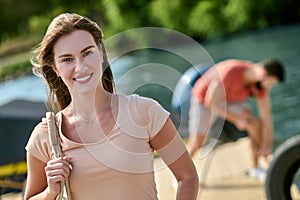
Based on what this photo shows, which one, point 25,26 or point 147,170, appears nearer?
point 147,170

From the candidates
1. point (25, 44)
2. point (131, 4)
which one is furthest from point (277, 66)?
point (25, 44)

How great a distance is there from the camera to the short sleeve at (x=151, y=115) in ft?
7.11

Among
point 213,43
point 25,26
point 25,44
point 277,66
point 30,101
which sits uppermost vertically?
point 25,26

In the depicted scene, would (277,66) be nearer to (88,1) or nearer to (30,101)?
(30,101)

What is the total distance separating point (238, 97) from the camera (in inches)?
263

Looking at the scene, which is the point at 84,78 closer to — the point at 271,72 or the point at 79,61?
the point at 79,61

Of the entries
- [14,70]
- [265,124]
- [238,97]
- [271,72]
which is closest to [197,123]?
[238,97]

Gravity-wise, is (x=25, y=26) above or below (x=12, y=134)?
above

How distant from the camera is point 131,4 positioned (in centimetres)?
4816

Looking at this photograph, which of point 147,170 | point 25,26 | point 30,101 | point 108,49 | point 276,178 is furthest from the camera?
point 25,26

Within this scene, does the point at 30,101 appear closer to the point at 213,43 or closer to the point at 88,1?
the point at 213,43

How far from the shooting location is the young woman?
2135mm

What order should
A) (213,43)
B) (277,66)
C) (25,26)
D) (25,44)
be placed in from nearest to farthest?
(277,66) → (213,43) → (25,44) → (25,26)

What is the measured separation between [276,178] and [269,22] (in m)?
38.5
